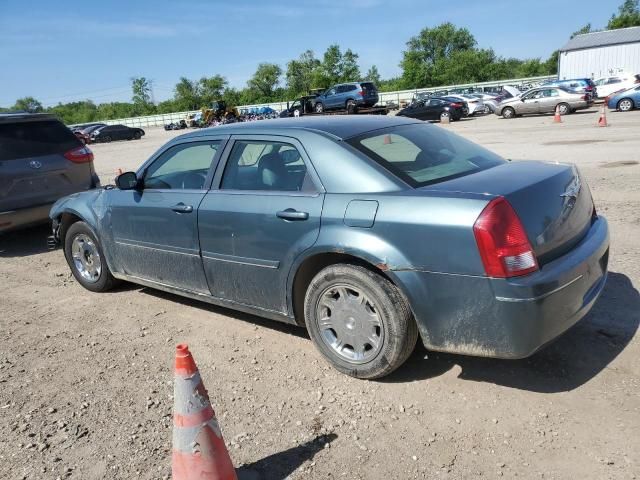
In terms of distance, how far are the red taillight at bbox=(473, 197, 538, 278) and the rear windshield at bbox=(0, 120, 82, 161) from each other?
660cm

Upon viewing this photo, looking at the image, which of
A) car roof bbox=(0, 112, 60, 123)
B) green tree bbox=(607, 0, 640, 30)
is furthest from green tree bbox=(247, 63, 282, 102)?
car roof bbox=(0, 112, 60, 123)

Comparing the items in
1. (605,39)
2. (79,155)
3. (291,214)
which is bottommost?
(291,214)

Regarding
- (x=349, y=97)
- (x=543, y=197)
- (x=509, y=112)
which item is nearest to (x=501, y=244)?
(x=543, y=197)

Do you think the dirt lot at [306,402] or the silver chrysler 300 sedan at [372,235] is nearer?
the dirt lot at [306,402]

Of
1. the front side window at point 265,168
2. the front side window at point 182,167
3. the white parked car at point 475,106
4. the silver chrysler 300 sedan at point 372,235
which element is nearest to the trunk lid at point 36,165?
the silver chrysler 300 sedan at point 372,235

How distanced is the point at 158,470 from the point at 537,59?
103051 millimetres

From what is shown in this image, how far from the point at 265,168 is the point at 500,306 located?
1934 millimetres

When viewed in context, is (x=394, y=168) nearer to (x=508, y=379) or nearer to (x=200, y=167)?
(x=508, y=379)

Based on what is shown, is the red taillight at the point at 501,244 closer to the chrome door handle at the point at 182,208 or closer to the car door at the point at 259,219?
the car door at the point at 259,219

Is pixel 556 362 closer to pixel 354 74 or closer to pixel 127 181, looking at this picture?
pixel 127 181

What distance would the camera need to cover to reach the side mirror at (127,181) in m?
4.60

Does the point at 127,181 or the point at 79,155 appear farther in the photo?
the point at 79,155

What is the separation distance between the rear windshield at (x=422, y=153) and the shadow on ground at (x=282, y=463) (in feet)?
5.14

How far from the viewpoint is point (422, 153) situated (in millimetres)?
3734
